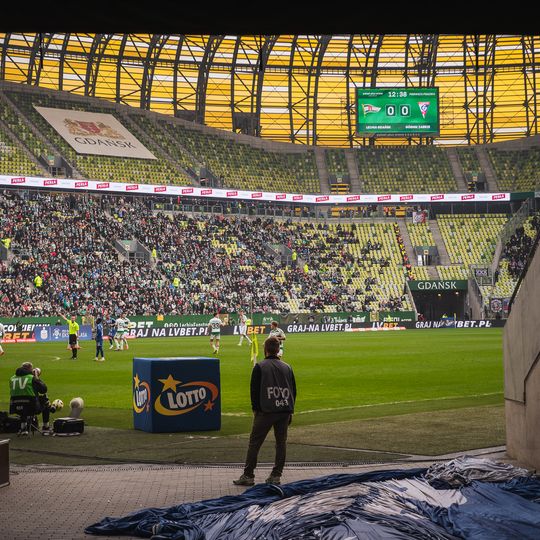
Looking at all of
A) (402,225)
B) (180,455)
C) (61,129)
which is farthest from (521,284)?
(402,225)

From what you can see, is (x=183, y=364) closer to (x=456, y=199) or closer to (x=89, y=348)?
(x=89, y=348)

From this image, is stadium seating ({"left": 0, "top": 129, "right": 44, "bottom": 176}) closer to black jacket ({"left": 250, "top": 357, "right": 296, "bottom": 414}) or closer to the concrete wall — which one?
the concrete wall

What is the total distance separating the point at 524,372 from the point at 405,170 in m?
88.8

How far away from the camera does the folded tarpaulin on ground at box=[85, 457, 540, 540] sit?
958 centimetres

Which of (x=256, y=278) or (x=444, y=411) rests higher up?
(x=256, y=278)

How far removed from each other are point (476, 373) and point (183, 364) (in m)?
16.8

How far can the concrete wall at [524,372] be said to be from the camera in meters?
13.8

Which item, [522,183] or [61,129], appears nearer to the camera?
[61,129]

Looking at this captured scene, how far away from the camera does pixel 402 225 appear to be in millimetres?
97938

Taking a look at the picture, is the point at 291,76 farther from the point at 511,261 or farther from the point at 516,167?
the point at 511,261

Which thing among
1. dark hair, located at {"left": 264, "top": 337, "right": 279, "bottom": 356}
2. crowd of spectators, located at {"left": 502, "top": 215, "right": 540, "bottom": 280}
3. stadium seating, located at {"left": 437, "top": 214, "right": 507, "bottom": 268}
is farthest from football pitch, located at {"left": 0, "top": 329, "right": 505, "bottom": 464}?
stadium seating, located at {"left": 437, "top": 214, "right": 507, "bottom": 268}

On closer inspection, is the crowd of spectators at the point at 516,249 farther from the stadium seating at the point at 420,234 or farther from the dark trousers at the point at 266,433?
the dark trousers at the point at 266,433

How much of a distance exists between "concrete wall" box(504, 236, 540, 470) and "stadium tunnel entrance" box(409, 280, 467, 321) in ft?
238

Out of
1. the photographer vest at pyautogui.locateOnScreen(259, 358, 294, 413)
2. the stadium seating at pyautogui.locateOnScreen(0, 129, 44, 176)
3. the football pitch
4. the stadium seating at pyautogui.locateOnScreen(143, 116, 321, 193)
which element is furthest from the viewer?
the stadium seating at pyautogui.locateOnScreen(143, 116, 321, 193)
